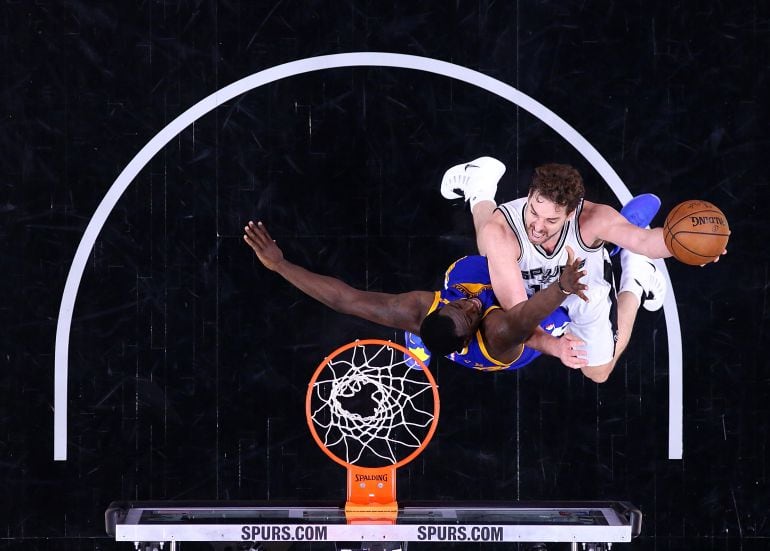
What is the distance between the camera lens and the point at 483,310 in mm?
5469

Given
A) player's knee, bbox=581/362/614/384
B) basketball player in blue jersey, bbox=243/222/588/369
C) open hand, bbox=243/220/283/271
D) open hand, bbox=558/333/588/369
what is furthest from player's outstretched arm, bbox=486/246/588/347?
open hand, bbox=243/220/283/271

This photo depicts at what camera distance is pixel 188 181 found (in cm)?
614

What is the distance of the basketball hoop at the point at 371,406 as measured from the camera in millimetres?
5934

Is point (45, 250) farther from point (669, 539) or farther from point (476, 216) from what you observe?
point (669, 539)

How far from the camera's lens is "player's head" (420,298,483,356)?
5.10 metres

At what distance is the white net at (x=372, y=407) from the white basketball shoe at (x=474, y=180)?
4.12 ft

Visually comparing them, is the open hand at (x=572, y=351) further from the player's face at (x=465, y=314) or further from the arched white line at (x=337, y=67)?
the arched white line at (x=337, y=67)

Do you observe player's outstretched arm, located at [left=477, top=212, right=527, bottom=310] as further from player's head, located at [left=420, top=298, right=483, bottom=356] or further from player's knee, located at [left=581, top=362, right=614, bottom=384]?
player's knee, located at [left=581, top=362, right=614, bottom=384]

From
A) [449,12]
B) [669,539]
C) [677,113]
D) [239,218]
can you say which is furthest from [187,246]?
[669,539]

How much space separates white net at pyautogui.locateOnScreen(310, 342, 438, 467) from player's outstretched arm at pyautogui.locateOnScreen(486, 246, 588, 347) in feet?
3.11

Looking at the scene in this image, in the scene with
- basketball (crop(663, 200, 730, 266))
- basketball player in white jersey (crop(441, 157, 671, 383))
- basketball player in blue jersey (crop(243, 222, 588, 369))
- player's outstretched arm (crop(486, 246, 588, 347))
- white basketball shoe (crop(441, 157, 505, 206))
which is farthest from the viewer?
white basketball shoe (crop(441, 157, 505, 206))

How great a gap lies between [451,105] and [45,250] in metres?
3.21

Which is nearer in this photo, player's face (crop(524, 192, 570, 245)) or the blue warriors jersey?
the blue warriors jersey

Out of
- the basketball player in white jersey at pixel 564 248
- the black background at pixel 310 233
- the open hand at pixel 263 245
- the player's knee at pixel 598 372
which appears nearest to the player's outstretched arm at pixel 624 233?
the basketball player in white jersey at pixel 564 248
